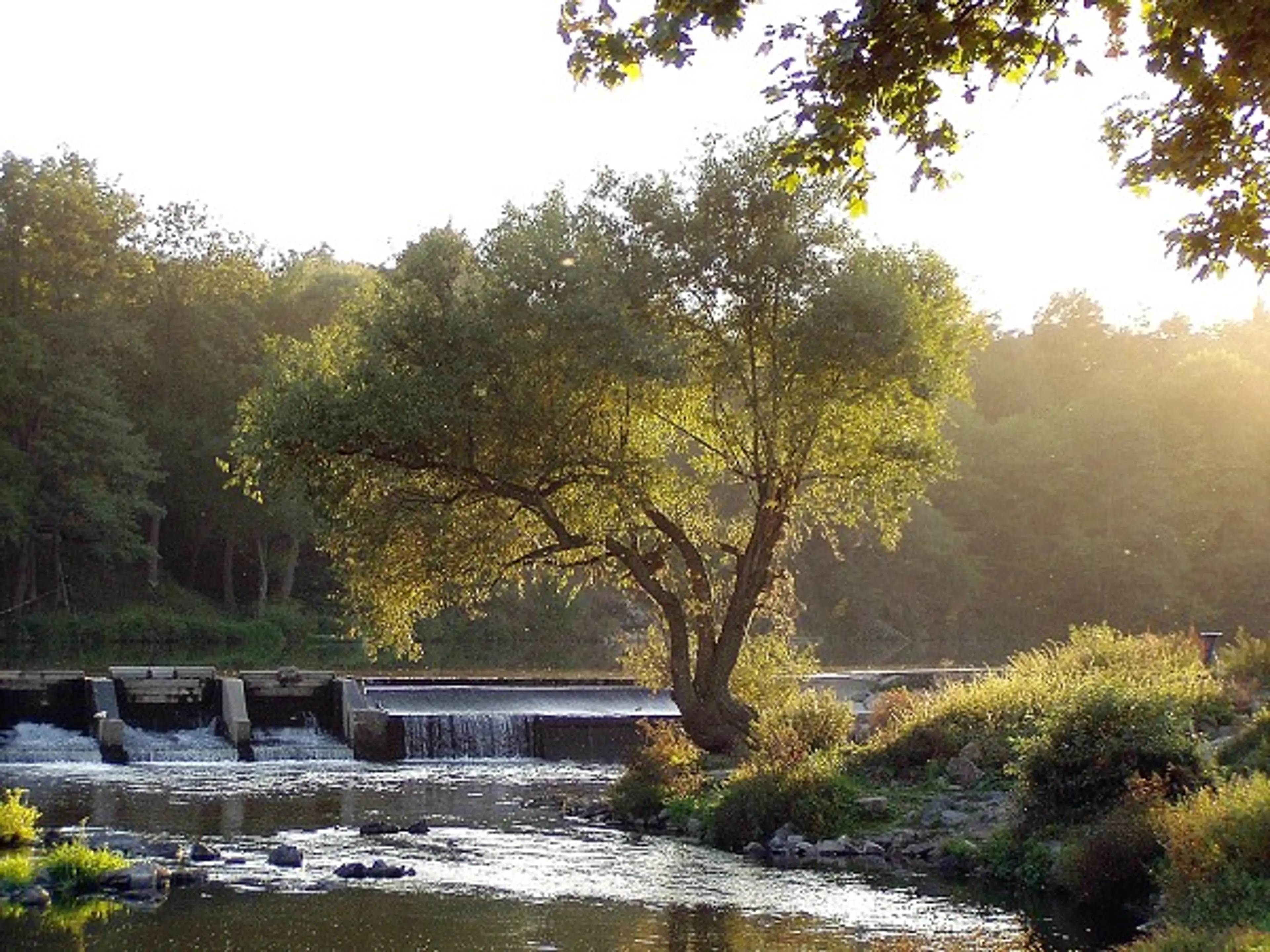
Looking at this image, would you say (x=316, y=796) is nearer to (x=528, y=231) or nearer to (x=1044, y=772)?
(x=528, y=231)

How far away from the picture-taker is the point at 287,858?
65.0 feet

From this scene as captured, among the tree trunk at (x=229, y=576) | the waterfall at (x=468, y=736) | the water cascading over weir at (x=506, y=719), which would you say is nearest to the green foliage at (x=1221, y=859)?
the water cascading over weir at (x=506, y=719)

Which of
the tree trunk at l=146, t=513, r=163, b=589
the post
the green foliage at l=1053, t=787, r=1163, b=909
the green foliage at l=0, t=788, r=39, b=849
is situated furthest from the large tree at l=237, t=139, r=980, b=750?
the tree trunk at l=146, t=513, r=163, b=589

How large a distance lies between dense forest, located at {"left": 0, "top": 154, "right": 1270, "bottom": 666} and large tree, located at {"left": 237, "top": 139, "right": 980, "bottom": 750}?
15.9 feet

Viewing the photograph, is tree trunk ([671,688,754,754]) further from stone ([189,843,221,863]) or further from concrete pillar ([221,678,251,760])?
concrete pillar ([221,678,251,760])

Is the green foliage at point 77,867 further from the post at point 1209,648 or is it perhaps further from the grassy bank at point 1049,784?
the post at point 1209,648

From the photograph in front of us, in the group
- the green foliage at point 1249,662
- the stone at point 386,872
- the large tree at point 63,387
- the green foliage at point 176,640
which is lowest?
the stone at point 386,872

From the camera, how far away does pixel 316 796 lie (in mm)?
27328

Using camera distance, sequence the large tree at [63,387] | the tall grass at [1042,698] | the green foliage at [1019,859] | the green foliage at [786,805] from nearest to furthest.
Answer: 1. the green foliage at [1019,859]
2. the tall grass at [1042,698]
3. the green foliage at [786,805]
4. the large tree at [63,387]

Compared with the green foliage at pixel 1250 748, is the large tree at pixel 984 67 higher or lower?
higher

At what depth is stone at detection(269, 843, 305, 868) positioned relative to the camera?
19.7 metres

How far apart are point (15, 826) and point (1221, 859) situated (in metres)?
14.2

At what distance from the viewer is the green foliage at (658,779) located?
25.1 m

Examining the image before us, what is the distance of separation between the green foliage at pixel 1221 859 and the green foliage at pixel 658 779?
399 inches
